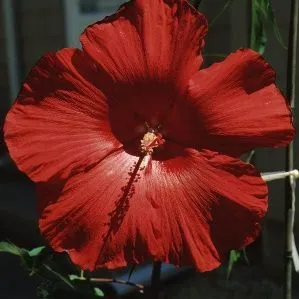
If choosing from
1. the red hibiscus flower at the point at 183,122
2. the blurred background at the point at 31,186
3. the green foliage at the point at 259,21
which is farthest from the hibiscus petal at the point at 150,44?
the blurred background at the point at 31,186

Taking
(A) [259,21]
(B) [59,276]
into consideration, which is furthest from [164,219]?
(A) [259,21]

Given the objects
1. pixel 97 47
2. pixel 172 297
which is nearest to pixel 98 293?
pixel 97 47

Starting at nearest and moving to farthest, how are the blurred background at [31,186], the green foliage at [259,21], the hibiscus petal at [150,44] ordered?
the hibiscus petal at [150,44] < the green foliage at [259,21] < the blurred background at [31,186]

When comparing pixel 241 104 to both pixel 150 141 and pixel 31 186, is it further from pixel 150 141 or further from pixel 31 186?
pixel 31 186

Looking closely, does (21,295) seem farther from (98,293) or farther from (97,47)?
(97,47)

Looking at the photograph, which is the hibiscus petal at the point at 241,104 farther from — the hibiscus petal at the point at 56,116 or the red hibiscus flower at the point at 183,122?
the hibiscus petal at the point at 56,116
